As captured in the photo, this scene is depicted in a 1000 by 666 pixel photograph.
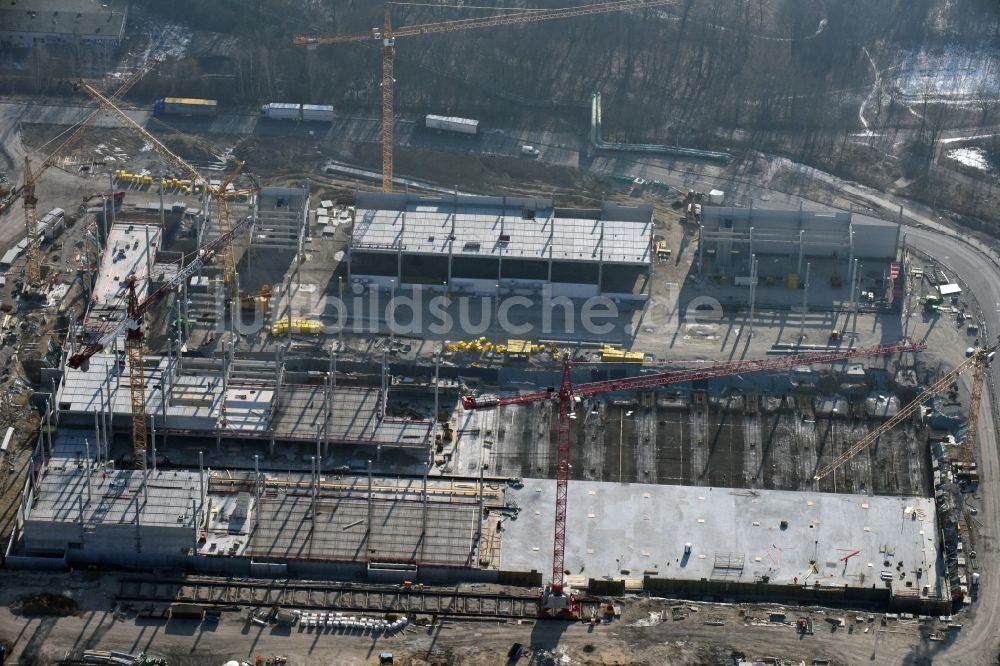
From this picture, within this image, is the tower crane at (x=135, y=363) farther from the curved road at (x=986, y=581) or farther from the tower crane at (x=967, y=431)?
the curved road at (x=986, y=581)

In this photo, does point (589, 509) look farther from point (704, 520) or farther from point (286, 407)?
point (286, 407)

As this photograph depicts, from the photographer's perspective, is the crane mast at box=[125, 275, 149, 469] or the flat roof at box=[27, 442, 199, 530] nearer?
the flat roof at box=[27, 442, 199, 530]

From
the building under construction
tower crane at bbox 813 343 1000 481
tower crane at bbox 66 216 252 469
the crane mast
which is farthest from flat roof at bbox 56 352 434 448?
tower crane at bbox 813 343 1000 481

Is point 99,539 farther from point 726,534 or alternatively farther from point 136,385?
point 726,534

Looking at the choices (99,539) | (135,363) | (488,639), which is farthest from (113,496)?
(488,639)

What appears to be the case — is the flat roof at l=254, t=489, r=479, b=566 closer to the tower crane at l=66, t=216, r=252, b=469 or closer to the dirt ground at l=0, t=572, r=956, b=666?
the dirt ground at l=0, t=572, r=956, b=666

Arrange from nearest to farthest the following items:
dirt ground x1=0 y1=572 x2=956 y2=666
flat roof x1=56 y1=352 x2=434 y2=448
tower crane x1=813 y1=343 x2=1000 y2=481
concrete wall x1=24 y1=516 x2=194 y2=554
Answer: dirt ground x1=0 y1=572 x2=956 y2=666
concrete wall x1=24 y1=516 x2=194 y2=554
tower crane x1=813 y1=343 x2=1000 y2=481
flat roof x1=56 y1=352 x2=434 y2=448

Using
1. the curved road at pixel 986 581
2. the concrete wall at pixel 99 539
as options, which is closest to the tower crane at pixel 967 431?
the curved road at pixel 986 581

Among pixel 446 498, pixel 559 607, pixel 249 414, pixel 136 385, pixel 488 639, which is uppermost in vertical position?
pixel 136 385

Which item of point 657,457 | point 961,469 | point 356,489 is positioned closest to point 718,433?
point 657,457
